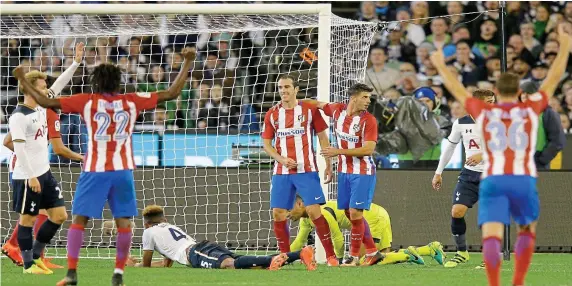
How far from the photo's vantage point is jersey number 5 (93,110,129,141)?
895 cm

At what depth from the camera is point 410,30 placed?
1986 cm

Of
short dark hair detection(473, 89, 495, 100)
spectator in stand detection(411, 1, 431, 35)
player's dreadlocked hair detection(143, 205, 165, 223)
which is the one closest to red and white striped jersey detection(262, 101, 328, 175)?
player's dreadlocked hair detection(143, 205, 165, 223)

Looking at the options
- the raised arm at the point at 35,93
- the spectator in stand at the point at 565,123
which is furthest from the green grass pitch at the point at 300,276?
the spectator in stand at the point at 565,123

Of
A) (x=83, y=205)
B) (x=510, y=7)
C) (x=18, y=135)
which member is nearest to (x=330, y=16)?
(x=18, y=135)

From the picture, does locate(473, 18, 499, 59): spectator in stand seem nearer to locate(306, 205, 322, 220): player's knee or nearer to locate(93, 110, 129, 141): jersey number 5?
locate(306, 205, 322, 220): player's knee

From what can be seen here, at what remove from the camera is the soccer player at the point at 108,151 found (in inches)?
351

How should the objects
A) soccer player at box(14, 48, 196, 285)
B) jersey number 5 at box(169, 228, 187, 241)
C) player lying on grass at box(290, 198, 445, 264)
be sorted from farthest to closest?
player lying on grass at box(290, 198, 445, 264), jersey number 5 at box(169, 228, 187, 241), soccer player at box(14, 48, 196, 285)

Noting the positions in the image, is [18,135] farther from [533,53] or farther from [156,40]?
[533,53]

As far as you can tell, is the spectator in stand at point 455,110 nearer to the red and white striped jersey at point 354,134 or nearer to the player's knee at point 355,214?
the red and white striped jersey at point 354,134

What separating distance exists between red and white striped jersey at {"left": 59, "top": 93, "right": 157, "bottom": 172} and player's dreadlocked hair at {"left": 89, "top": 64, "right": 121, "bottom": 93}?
0.06 metres

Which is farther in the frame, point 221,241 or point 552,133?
point 221,241

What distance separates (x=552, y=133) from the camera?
14.1 m

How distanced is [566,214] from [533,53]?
5.19 metres

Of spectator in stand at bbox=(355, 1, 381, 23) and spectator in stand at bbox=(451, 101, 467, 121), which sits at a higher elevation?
spectator in stand at bbox=(355, 1, 381, 23)
